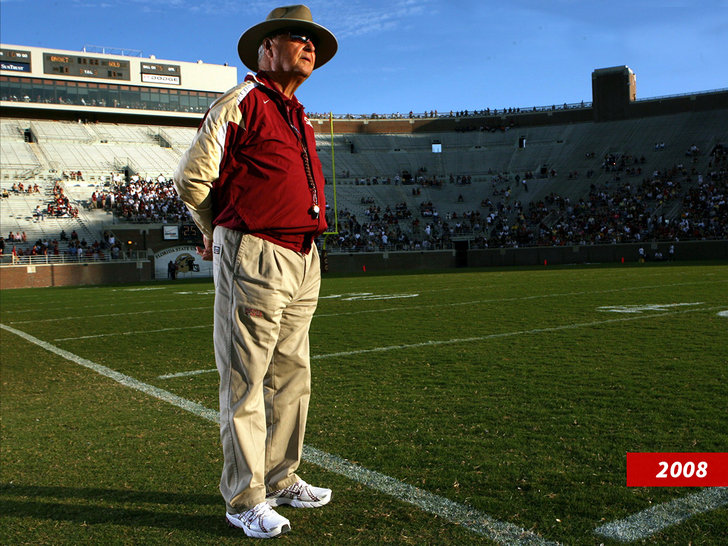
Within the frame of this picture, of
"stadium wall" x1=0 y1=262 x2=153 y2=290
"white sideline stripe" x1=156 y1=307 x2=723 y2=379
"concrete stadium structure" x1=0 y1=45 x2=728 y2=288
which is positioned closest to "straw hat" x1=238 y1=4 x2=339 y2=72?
"white sideline stripe" x1=156 y1=307 x2=723 y2=379

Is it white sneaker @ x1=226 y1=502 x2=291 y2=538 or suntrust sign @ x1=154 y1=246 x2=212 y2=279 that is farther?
suntrust sign @ x1=154 y1=246 x2=212 y2=279

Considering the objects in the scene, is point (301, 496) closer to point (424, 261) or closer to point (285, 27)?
point (285, 27)

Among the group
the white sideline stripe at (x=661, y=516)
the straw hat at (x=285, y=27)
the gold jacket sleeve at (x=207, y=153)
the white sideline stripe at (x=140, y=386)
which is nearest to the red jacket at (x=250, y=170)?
the gold jacket sleeve at (x=207, y=153)

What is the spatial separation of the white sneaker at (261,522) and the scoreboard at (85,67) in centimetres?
5286

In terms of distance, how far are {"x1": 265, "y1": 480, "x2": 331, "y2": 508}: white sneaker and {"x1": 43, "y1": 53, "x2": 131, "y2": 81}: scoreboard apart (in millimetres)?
52692

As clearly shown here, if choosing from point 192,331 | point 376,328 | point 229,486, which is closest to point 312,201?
point 229,486

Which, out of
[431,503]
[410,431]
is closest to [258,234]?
[431,503]

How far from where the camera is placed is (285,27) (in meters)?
2.65

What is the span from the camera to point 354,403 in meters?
4.46

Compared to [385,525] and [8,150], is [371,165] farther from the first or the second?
[385,525]

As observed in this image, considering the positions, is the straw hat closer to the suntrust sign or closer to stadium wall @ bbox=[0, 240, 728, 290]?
stadium wall @ bbox=[0, 240, 728, 290]

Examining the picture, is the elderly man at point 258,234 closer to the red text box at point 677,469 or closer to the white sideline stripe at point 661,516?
the white sideline stripe at point 661,516

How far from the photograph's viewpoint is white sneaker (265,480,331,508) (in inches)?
107

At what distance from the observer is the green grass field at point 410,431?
253 centimetres
